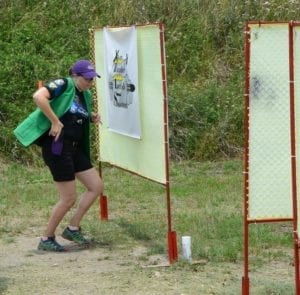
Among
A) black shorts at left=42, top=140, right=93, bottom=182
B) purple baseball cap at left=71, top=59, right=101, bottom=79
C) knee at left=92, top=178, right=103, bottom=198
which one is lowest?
knee at left=92, top=178, right=103, bottom=198

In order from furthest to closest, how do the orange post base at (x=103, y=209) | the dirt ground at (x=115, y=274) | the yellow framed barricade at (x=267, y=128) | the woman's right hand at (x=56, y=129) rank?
the orange post base at (x=103, y=209) < the woman's right hand at (x=56, y=129) < the dirt ground at (x=115, y=274) < the yellow framed barricade at (x=267, y=128)

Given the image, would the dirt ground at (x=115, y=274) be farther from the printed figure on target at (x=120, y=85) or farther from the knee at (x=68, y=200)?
the printed figure on target at (x=120, y=85)

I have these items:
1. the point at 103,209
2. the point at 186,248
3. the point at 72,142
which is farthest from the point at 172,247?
the point at 103,209

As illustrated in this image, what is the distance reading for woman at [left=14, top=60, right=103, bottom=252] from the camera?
24.2 feet

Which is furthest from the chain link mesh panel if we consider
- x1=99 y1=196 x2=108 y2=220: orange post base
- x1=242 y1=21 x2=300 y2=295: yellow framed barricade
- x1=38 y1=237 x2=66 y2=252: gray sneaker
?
x1=99 y1=196 x2=108 y2=220: orange post base

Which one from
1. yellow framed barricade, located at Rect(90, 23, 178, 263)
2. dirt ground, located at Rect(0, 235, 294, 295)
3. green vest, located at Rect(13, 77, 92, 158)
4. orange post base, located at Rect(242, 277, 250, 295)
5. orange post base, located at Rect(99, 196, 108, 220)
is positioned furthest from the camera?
orange post base, located at Rect(99, 196, 108, 220)

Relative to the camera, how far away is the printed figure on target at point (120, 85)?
7.88m

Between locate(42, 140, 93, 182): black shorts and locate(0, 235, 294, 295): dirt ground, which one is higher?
locate(42, 140, 93, 182): black shorts

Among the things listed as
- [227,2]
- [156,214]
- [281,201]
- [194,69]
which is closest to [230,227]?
[156,214]

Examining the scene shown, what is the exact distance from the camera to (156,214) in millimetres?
9227

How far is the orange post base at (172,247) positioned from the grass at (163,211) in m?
0.25

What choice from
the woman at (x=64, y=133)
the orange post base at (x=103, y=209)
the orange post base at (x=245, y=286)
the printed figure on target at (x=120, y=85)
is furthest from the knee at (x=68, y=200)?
the orange post base at (x=245, y=286)

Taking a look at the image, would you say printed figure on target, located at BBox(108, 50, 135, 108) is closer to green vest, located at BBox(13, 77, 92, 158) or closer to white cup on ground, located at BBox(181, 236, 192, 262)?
green vest, located at BBox(13, 77, 92, 158)

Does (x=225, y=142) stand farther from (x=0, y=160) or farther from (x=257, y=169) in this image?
(x=257, y=169)
